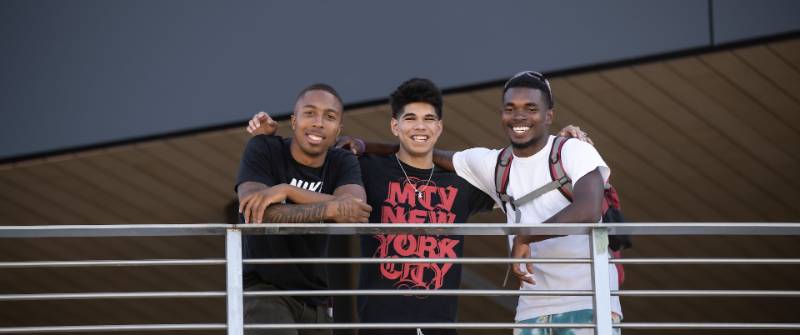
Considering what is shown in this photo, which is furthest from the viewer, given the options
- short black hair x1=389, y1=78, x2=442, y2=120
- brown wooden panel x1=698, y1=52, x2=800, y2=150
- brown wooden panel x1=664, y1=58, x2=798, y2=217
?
brown wooden panel x1=664, y1=58, x2=798, y2=217

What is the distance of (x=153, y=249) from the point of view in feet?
39.5

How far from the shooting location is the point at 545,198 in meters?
5.18

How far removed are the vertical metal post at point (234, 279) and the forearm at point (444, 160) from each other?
1.77 m

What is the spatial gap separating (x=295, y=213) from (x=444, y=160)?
1.24 m

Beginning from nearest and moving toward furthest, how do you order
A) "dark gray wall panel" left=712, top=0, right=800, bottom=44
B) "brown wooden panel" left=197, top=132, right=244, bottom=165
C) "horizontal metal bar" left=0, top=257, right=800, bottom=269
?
"horizontal metal bar" left=0, top=257, right=800, bottom=269 → "dark gray wall panel" left=712, top=0, right=800, bottom=44 → "brown wooden panel" left=197, top=132, right=244, bottom=165

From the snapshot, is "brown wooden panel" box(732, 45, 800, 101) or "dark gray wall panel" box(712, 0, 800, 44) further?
"brown wooden panel" box(732, 45, 800, 101)

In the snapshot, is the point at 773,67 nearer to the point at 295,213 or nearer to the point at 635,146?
the point at 635,146

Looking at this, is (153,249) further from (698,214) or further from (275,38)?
(698,214)

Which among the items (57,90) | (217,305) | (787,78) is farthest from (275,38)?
(217,305)

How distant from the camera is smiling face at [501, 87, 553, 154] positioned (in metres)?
5.27

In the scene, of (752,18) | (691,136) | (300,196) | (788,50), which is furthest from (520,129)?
(691,136)

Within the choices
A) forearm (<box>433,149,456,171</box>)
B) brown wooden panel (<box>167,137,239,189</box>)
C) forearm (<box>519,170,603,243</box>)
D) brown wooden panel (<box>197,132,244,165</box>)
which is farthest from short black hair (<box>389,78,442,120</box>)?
brown wooden panel (<box>167,137,239,189</box>)

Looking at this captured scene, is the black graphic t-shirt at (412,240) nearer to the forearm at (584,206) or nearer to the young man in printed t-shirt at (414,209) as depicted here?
the young man in printed t-shirt at (414,209)

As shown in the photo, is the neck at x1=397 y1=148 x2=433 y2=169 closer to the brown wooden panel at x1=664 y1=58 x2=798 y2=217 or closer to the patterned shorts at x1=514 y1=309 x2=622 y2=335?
the patterned shorts at x1=514 y1=309 x2=622 y2=335
